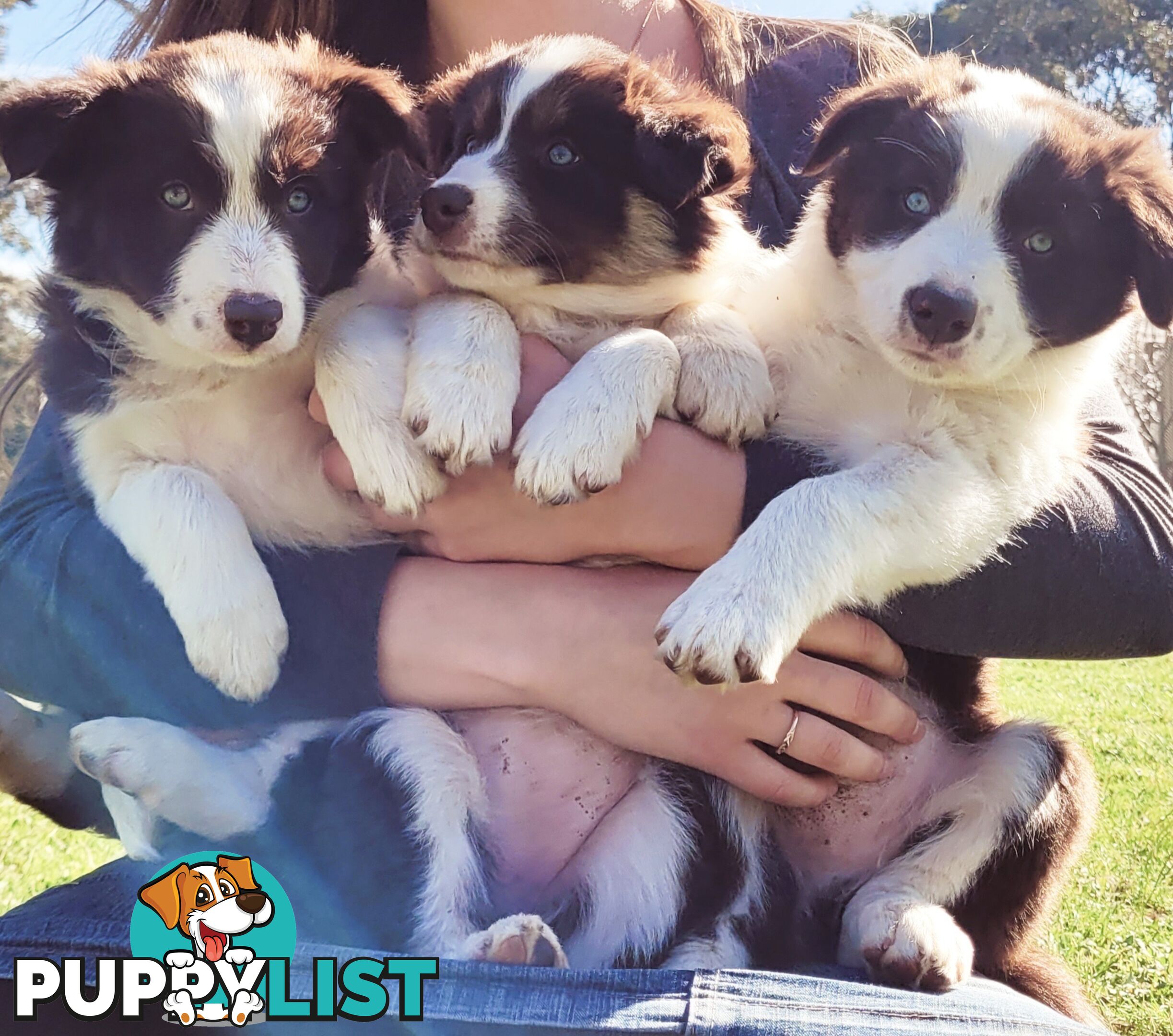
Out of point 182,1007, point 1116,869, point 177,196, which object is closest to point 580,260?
point 177,196

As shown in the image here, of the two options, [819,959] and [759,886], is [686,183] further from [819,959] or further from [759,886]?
[819,959]

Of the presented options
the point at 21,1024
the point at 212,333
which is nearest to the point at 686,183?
the point at 212,333

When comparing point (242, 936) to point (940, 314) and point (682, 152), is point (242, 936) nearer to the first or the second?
point (940, 314)

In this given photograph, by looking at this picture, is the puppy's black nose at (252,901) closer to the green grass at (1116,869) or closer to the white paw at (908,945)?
the white paw at (908,945)

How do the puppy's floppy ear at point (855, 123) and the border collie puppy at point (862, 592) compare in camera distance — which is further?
the puppy's floppy ear at point (855, 123)

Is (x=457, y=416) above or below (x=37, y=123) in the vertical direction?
below

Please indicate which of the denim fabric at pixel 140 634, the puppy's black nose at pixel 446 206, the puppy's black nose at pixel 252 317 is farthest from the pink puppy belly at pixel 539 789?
the puppy's black nose at pixel 446 206

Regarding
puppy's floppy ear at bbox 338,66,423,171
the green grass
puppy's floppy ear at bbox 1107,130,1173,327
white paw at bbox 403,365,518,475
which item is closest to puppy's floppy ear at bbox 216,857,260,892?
white paw at bbox 403,365,518,475
